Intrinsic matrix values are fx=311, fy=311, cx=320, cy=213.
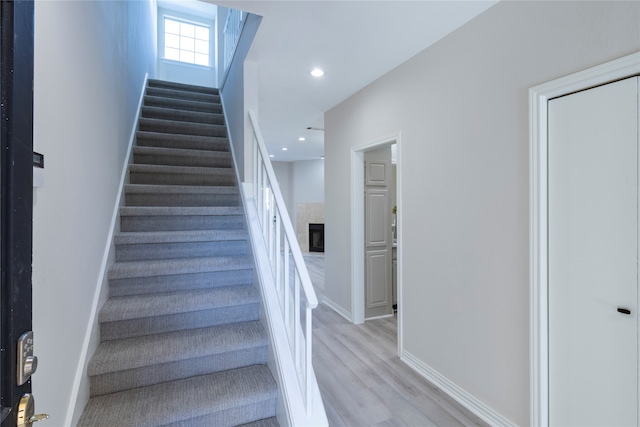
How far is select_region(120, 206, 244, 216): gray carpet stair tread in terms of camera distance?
2.46 metres

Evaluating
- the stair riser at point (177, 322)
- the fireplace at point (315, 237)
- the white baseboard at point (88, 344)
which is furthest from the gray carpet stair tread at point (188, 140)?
the fireplace at point (315, 237)

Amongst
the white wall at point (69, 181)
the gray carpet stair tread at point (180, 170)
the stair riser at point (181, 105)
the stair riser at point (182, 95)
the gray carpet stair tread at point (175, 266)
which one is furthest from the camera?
the stair riser at point (182, 95)

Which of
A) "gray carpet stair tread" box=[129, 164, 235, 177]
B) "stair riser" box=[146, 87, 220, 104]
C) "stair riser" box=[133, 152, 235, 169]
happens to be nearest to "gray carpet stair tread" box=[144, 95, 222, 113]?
"stair riser" box=[146, 87, 220, 104]

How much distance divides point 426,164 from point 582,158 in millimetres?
1072

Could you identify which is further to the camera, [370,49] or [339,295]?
[339,295]

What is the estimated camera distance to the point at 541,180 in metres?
1.67

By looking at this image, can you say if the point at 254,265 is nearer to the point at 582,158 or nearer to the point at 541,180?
the point at 541,180

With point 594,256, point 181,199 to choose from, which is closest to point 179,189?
point 181,199

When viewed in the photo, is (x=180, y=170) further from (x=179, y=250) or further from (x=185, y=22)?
(x=185, y=22)

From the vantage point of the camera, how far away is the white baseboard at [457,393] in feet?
6.27

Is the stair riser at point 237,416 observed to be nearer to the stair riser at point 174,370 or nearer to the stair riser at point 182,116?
the stair riser at point 174,370

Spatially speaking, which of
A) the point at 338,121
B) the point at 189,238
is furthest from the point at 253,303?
the point at 338,121

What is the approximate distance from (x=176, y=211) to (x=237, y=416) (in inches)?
64.2

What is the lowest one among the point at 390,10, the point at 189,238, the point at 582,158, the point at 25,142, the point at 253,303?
the point at 253,303
